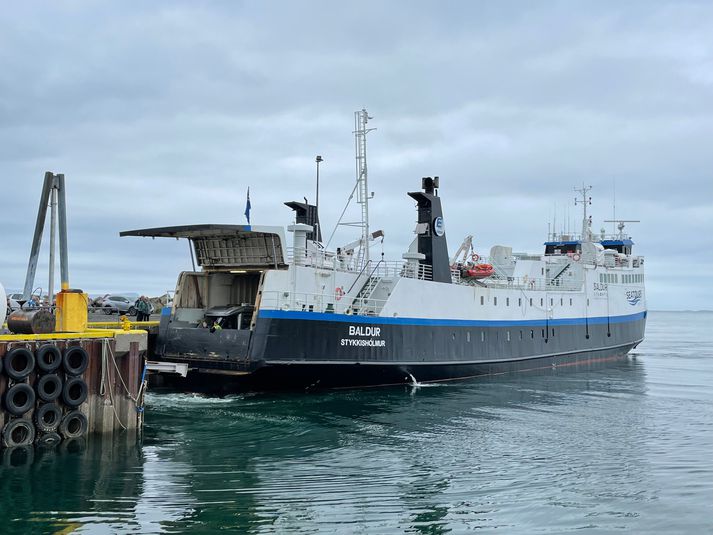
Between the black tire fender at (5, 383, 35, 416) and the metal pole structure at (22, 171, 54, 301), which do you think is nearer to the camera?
the black tire fender at (5, 383, 35, 416)

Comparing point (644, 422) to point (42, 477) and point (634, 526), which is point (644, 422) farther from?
point (42, 477)

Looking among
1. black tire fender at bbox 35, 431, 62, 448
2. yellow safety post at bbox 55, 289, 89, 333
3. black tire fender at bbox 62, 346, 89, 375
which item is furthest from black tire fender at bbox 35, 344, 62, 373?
black tire fender at bbox 35, 431, 62, 448

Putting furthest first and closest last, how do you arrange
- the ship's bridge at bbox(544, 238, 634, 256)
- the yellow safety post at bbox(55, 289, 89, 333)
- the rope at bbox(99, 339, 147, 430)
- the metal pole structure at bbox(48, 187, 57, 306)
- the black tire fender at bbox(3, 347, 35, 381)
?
the ship's bridge at bbox(544, 238, 634, 256) < the metal pole structure at bbox(48, 187, 57, 306) < the yellow safety post at bbox(55, 289, 89, 333) < the rope at bbox(99, 339, 147, 430) < the black tire fender at bbox(3, 347, 35, 381)

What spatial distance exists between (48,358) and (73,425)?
5.28 feet

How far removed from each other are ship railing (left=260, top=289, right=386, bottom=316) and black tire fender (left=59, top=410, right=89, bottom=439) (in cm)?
688

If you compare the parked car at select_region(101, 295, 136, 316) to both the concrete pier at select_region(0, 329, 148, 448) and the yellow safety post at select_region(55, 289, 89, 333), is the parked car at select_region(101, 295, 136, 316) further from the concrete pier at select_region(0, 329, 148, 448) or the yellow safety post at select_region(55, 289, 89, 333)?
the concrete pier at select_region(0, 329, 148, 448)

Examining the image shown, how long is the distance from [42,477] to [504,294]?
21503 mm

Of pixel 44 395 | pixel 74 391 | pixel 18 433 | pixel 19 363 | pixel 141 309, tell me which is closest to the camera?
pixel 18 433

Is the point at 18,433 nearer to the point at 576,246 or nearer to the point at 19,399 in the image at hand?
the point at 19,399

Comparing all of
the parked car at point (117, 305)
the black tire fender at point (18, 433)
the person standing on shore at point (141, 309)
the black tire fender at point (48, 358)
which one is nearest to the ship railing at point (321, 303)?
the black tire fender at point (48, 358)

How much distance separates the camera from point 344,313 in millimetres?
23656

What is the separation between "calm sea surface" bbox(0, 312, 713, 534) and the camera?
1044cm

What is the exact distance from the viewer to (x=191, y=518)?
33.6 ft

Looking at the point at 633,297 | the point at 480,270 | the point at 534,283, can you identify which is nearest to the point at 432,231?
the point at 480,270
